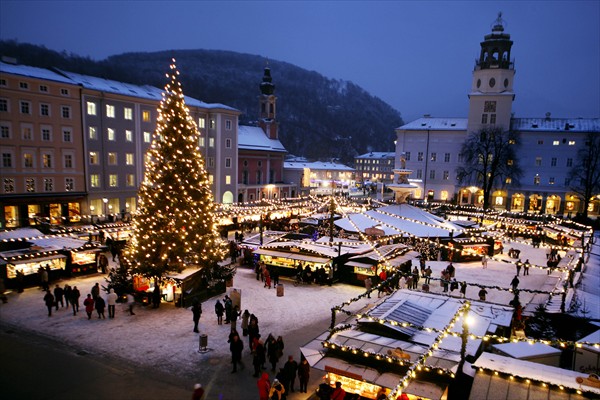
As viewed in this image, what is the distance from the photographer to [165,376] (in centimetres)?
1166

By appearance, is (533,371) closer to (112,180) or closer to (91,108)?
(112,180)

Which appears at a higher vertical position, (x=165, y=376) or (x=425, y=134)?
(x=425, y=134)

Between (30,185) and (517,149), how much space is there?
60.7 metres

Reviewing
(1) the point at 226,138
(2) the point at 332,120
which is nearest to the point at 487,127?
(1) the point at 226,138

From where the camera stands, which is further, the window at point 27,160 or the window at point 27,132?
the window at point 27,160

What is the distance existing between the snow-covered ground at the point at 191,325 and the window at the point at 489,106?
4092 centimetres

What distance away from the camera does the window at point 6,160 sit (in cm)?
3238

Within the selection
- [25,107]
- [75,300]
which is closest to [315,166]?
[25,107]

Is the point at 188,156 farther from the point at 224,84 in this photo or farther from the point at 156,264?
the point at 224,84

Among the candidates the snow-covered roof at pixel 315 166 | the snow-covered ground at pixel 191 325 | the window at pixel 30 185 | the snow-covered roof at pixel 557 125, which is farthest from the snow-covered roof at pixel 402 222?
the snow-covered roof at pixel 315 166

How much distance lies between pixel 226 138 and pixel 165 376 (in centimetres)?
4246

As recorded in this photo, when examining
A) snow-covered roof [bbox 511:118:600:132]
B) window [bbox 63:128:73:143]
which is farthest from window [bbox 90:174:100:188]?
snow-covered roof [bbox 511:118:600:132]

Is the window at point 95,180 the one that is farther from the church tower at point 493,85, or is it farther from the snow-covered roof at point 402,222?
the church tower at point 493,85

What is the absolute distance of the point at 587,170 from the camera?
5016 centimetres
